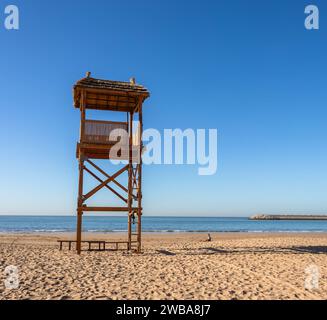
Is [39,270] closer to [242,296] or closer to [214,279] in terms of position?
[214,279]

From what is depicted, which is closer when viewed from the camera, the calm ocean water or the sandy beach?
the sandy beach

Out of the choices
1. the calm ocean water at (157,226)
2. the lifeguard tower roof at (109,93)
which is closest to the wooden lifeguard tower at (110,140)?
the lifeguard tower roof at (109,93)

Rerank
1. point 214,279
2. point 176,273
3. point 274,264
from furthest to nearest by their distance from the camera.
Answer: point 274,264, point 176,273, point 214,279

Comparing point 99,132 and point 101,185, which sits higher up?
point 99,132

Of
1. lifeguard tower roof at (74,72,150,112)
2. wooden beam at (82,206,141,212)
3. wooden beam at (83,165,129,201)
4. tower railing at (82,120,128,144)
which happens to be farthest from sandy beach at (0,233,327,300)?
lifeguard tower roof at (74,72,150,112)

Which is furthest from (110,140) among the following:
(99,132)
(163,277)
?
(163,277)

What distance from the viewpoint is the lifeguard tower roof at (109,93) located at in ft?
47.0

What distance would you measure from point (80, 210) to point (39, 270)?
13.1ft

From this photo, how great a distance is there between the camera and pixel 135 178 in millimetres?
15000

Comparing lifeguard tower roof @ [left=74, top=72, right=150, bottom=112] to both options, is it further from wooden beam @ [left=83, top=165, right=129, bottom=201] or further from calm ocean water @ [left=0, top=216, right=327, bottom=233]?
calm ocean water @ [left=0, top=216, right=327, bottom=233]

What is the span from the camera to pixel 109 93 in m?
14.5

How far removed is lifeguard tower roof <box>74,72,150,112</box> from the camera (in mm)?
14328

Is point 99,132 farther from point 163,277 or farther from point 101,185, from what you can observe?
point 163,277
